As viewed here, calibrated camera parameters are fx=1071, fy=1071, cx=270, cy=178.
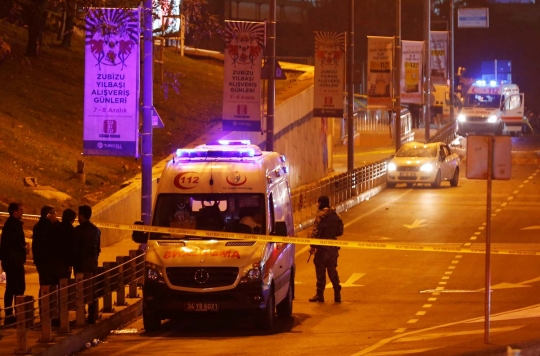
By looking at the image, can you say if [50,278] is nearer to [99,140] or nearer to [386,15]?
[99,140]

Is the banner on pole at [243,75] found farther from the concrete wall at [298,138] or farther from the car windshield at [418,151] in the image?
the car windshield at [418,151]

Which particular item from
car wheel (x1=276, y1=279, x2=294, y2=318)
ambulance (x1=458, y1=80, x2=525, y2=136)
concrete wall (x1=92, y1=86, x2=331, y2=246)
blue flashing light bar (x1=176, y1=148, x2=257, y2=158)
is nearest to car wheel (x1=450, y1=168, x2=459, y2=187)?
concrete wall (x1=92, y1=86, x2=331, y2=246)

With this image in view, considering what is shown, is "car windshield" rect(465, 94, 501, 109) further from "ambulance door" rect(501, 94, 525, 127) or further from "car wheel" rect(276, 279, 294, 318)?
"car wheel" rect(276, 279, 294, 318)

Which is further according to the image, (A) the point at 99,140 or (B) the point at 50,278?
(A) the point at 99,140

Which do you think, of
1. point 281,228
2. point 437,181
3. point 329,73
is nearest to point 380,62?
point 437,181

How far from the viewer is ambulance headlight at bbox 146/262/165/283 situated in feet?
46.4

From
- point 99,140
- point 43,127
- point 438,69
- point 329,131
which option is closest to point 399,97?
point 329,131

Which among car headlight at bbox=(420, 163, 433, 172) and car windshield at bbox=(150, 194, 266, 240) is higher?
car windshield at bbox=(150, 194, 266, 240)

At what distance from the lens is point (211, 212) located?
590 inches

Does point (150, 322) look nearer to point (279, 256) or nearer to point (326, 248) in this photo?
point (279, 256)

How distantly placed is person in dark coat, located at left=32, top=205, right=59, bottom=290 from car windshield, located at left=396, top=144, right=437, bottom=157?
26692mm

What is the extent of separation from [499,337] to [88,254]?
5.52 meters

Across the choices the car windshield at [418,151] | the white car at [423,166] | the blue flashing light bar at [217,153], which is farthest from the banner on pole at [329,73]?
the blue flashing light bar at [217,153]

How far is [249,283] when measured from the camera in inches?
553
